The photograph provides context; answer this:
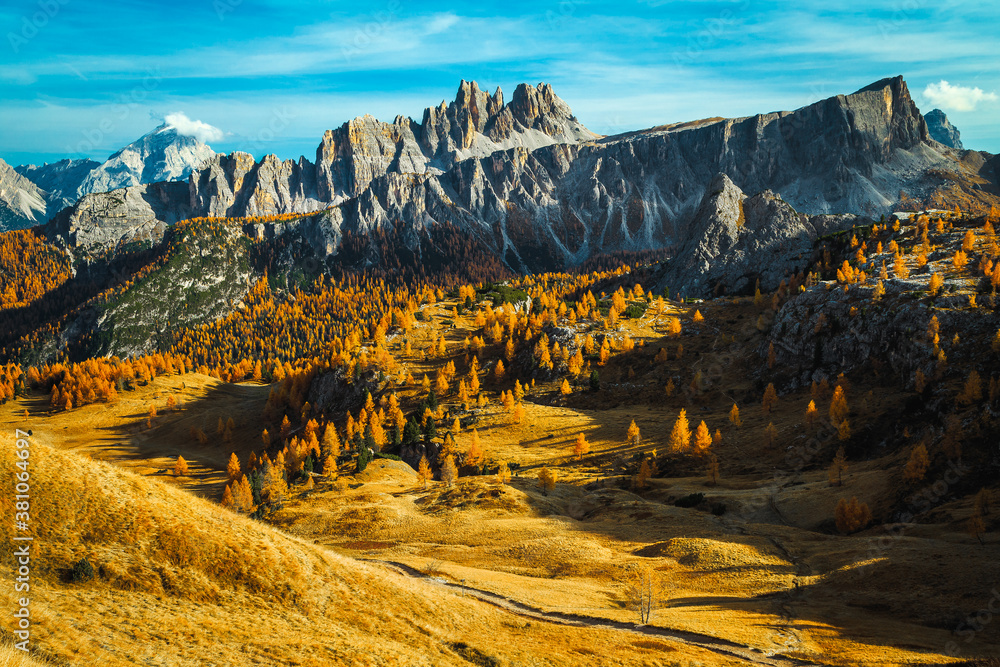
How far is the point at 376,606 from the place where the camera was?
128 feet

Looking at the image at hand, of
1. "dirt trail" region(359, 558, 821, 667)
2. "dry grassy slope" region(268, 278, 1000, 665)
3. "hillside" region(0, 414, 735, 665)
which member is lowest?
"dry grassy slope" region(268, 278, 1000, 665)

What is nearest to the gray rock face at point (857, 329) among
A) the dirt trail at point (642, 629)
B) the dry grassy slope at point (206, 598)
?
the dirt trail at point (642, 629)

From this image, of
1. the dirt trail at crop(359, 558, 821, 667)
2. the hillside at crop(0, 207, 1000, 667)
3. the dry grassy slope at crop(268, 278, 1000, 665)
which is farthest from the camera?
the dry grassy slope at crop(268, 278, 1000, 665)

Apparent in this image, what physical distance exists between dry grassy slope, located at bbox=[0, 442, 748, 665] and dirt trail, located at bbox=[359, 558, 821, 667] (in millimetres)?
2682

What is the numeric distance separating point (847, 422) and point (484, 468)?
76.1 metres

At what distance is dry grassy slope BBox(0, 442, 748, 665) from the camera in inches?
1097

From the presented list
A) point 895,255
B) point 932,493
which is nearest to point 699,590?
point 932,493

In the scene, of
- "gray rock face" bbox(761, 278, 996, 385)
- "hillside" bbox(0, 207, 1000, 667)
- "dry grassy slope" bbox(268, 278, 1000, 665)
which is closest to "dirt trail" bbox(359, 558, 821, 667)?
"hillside" bbox(0, 207, 1000, 667)

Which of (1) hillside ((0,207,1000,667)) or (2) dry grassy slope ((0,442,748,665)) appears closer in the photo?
(2) dry grassy slope ((0,442,748,665))

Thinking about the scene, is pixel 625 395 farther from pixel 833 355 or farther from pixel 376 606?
pixel 376 606

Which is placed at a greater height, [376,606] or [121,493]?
[121,493]

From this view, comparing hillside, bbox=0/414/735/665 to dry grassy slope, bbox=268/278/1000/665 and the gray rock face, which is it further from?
the gray rock face

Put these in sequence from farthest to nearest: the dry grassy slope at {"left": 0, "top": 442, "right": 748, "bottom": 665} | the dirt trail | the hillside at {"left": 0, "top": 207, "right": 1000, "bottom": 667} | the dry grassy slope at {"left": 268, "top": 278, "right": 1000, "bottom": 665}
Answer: the dry grassy slope at {"left": 268, "top": 278, "right": 1000, "bottom": 665}, the dirt trail, the hillside at {"left": 0, "top": 207, "right": 1000, "bottom": 667}, the dry grassy slope at {"left": 0, "top": 442, "right": 748, "bottom": 665}

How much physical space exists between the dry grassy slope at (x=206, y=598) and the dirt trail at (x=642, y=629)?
106 inches
